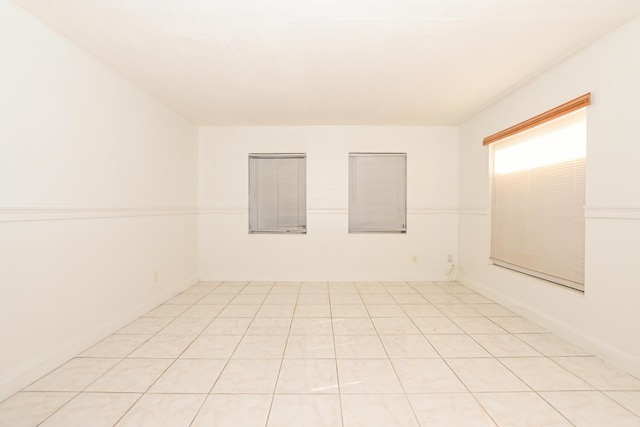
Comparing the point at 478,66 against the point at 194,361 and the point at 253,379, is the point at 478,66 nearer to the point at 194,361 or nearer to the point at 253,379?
the point at 253,379

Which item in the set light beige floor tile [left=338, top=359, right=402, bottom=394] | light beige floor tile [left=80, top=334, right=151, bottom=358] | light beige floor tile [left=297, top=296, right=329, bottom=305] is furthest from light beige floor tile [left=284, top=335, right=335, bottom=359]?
light beige floor tile [left=80, top=334, right=151, bottom=358]

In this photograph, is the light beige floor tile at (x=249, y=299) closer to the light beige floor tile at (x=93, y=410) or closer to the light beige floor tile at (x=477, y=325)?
the light beige floor tile at (x=93, y=410)

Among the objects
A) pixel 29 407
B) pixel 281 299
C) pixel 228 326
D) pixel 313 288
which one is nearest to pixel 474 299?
pixel 313 288

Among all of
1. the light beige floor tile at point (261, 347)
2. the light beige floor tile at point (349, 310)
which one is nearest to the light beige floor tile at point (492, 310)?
the light beige floor tile at point (349, 310)

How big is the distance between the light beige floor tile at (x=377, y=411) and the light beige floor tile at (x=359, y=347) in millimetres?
515

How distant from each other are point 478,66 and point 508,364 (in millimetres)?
2578

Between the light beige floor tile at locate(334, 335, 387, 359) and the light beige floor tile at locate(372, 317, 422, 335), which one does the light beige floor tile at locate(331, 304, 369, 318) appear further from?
the light beige floor tile at locate(334, 335, 387, 359)

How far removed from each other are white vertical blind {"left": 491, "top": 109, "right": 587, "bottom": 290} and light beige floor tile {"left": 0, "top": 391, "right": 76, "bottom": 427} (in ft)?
12.9

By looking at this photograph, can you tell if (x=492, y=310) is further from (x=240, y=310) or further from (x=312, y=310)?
(x=240, y=310)

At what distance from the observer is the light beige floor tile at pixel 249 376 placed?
6.31 ft

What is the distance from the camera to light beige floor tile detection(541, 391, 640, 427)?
1.62 m

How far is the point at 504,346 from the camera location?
8.29 ft

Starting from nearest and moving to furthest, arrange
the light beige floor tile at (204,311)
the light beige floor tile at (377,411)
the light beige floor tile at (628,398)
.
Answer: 1. the light beige floor tile at (377,411)
2. the light beige floor tile at (628,398)
3. the light beige floor tile at (204,311)

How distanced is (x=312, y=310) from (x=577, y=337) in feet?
8.07
